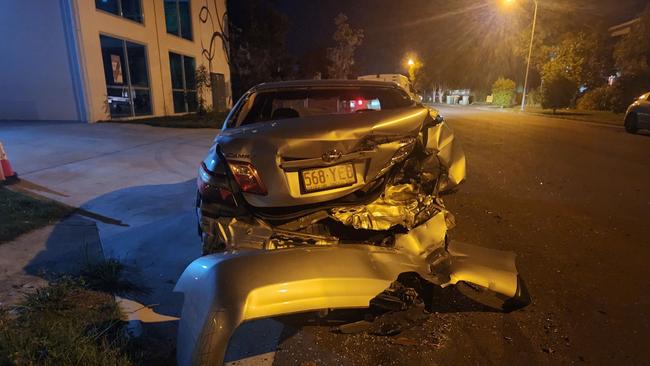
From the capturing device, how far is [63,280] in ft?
10.7

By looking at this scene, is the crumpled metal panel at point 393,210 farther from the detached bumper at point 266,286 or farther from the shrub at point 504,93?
the shrub at point 504,93

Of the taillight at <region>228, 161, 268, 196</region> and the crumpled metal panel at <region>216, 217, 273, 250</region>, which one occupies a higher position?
the taillight at <region>228, 161, 268, 196</region>

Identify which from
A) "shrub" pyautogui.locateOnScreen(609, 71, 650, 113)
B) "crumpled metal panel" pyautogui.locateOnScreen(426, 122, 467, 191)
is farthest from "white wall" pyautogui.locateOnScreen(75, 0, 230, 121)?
"shrub" pyautogui.locateOnScreen(609, 71, 650, 113)

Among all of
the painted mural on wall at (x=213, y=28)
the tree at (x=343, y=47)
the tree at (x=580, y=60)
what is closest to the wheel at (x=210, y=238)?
the painted mural on wall at (x=213, y=28)

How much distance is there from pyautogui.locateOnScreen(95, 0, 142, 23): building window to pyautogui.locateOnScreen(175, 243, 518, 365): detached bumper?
14807mm

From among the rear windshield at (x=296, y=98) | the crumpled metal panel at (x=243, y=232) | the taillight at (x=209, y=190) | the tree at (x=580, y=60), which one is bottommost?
the crumpled metal panel at (x=243, y=232)

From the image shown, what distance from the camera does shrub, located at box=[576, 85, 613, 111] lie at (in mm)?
26222

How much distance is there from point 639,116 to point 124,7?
18405mm

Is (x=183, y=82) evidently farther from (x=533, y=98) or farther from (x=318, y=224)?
(x=533, y=98)

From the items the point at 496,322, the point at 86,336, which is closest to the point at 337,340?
the point at 496,322

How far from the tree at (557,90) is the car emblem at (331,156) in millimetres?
29384

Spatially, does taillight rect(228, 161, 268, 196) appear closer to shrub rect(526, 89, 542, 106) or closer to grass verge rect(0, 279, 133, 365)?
grass verge rect(0, 279, 133, 365)

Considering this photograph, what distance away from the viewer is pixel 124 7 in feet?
51.1

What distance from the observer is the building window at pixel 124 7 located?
46.5ft
